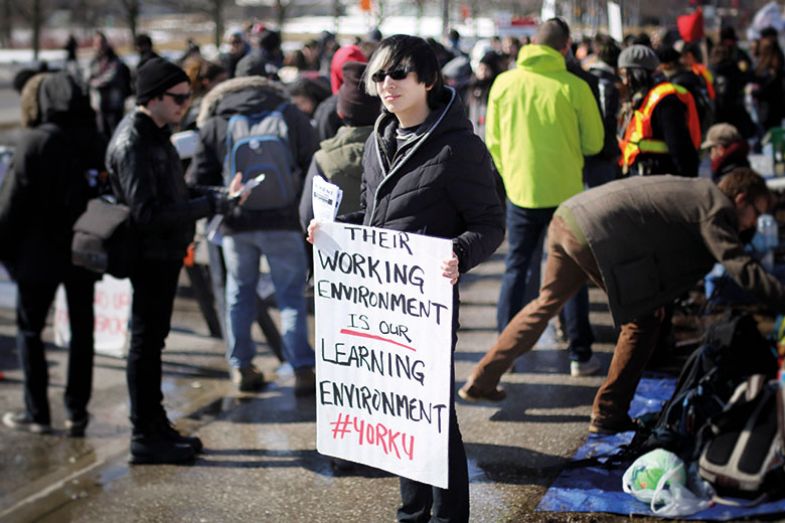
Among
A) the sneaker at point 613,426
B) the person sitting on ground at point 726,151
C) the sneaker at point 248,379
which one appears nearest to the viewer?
the sneaker at point 613,426

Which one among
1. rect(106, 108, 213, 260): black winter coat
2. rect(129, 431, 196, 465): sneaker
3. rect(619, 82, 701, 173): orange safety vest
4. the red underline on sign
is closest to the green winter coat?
rect(619, 82, 701, 173): orange safety vest

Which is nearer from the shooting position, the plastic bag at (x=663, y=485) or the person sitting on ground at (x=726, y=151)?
the plastic bag at (x=663, y=485)

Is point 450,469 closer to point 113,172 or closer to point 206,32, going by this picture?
point 113,172

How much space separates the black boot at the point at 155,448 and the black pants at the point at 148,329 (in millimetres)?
38

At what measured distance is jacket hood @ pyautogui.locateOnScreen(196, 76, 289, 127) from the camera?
6.45m

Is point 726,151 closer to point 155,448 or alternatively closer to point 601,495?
point 601,495

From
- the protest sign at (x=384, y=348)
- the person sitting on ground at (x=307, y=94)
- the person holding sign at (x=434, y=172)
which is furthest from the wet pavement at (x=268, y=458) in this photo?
the person sitting on ground at (x=307, y=94)

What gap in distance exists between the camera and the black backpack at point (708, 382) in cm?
475

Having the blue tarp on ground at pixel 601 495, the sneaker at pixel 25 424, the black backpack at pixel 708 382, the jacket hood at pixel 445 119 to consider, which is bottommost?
the sneaker at pixel 25 424

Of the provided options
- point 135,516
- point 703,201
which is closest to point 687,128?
point 703,201

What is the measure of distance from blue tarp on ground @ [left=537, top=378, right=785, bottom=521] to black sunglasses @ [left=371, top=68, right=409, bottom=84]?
1.90 m

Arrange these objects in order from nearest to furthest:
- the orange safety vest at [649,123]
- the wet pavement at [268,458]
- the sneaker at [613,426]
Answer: the wet pavement at [268,458], the sneaker at [613,426], the orange safety vest at [649,123]

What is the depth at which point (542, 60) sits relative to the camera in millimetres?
6266

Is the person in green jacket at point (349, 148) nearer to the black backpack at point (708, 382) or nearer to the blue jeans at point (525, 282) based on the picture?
the blue jeans at point (525, 282)
